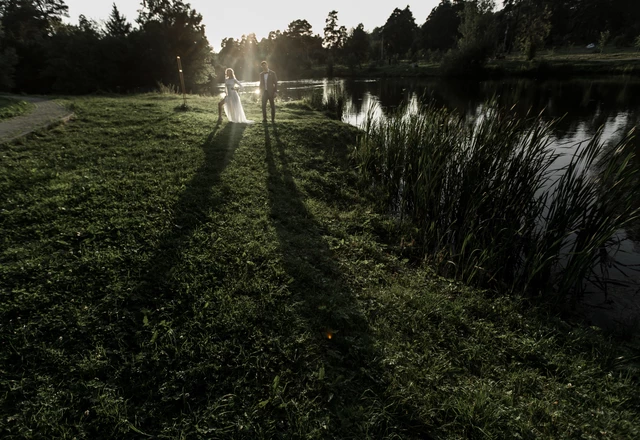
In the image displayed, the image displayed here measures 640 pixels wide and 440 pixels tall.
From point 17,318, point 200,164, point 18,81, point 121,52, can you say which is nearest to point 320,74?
point 121,52

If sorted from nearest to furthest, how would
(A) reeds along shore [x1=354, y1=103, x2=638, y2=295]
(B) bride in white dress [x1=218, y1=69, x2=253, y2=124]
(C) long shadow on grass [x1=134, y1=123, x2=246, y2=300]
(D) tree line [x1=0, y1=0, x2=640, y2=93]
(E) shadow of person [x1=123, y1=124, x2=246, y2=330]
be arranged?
(E) shadow of person [x1=123, y1=124, x2=246, y2=330] → (C) long shadow on grass [x1=134, y1=123, x2=246, y2=300] → (A) reeds along shore [x1=354, y1=103, x2=638, y2=295] → (B) bride in white dress [x1=218, y1=69, x2=253, y2=124] → (D) tree line [x1=0, y1=0, x2=640, y2=93]

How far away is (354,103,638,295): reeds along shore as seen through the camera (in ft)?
15.3

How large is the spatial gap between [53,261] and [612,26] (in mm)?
106802

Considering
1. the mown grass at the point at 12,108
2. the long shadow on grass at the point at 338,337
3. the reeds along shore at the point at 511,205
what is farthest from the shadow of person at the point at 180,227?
the mown grass at the point at 12,108

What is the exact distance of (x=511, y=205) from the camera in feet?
18.4

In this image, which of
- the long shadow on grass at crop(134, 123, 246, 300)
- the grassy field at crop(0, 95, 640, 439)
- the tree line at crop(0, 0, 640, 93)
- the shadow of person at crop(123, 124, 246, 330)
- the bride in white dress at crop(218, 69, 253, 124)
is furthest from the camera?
the tree line at crop(0, 0, 640, 93)

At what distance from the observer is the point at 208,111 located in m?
15.1

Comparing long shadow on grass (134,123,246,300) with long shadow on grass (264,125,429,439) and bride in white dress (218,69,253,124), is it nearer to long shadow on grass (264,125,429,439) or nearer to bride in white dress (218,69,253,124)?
long shadow on grass (264,125,429,439)

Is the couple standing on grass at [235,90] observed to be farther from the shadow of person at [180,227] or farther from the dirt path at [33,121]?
the dirt path at [33,121]

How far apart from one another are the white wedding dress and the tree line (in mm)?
16051

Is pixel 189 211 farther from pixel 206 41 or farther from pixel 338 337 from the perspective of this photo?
pixel 206 41

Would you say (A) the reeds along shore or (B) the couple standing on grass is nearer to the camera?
(A) the reeds along shore

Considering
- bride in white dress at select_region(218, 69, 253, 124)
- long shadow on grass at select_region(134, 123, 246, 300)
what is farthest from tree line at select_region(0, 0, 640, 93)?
long shadow on grass at select_region(134, 123, 246, 300)

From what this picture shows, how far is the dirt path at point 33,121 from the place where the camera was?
7.78 m
